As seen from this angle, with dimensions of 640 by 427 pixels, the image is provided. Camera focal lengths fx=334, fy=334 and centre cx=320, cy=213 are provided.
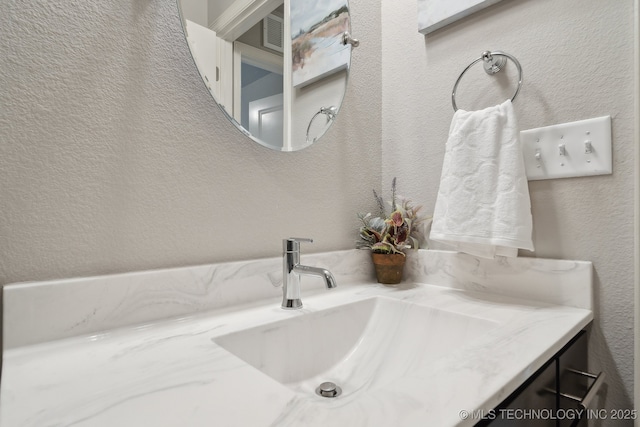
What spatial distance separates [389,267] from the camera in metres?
1.00

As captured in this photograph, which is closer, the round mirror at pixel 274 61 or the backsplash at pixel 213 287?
the backsplash at pixel 213 287

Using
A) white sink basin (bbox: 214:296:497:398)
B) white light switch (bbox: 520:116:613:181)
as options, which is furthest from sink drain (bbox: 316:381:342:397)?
white light switch (bbox: 520:116:613:181)

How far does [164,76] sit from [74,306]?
0.47 meters

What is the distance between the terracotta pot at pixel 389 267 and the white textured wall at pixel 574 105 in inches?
8.0

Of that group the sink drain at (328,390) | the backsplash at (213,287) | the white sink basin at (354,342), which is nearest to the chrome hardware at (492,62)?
the backsplash at (213,287)

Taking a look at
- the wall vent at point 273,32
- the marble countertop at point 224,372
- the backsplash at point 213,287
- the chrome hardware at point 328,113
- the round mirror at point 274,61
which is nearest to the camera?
the marble countertop at point 224,372

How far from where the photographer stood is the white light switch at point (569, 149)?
2.41 ft

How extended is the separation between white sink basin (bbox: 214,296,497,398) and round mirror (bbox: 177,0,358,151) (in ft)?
1.50

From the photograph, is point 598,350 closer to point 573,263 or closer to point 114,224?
point 573,263

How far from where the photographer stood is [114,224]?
2.05ft

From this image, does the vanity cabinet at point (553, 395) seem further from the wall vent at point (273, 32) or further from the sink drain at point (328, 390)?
the wall vent at point (273, 32)

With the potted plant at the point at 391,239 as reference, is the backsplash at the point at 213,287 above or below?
below

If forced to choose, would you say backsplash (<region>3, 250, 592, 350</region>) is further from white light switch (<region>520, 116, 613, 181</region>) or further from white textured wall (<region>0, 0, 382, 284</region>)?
white light switch (<region>520, 116, 613, 181</region>)

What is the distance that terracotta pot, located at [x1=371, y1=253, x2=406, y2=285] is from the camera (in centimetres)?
100
